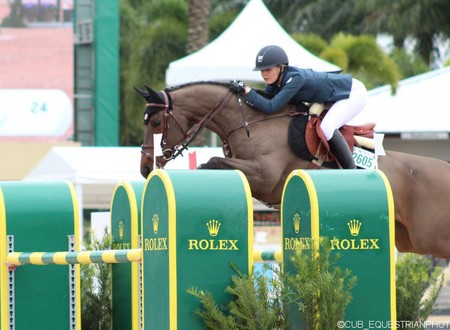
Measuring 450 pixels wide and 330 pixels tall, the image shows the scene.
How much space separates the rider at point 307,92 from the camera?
708cm

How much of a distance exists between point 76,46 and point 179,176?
19223mm

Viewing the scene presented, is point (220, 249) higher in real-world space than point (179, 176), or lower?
lower

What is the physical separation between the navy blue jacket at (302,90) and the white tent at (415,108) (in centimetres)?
620

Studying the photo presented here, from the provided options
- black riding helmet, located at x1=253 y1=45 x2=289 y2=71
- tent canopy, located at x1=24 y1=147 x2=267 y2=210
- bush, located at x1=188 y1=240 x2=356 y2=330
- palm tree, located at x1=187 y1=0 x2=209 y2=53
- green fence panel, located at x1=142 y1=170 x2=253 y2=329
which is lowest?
bush, located at x1=188 y1=240 x2=356 y2=330

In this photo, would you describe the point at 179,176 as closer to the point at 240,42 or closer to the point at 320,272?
the point at 320,272

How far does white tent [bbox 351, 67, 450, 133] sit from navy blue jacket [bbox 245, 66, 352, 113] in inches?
244

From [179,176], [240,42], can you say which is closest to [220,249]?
[179,176]

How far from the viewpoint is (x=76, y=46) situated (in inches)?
940

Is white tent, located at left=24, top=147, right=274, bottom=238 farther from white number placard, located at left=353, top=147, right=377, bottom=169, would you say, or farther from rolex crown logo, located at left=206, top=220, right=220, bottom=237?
rolex crown logo, located at left=206, top=220, right=220, bottom=237

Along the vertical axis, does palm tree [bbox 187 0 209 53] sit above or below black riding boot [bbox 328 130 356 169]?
above

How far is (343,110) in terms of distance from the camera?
7281 mm

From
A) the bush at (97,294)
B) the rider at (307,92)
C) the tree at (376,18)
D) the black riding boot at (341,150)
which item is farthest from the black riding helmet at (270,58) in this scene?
the tree at (376,18)

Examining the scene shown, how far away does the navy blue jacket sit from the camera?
7.04m

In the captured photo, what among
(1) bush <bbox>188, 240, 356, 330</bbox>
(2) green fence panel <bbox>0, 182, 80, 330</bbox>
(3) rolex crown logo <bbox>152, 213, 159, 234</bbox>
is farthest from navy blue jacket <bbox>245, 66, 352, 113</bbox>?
(1) bush <bbox>188, 240, 356, 330</bbox>
